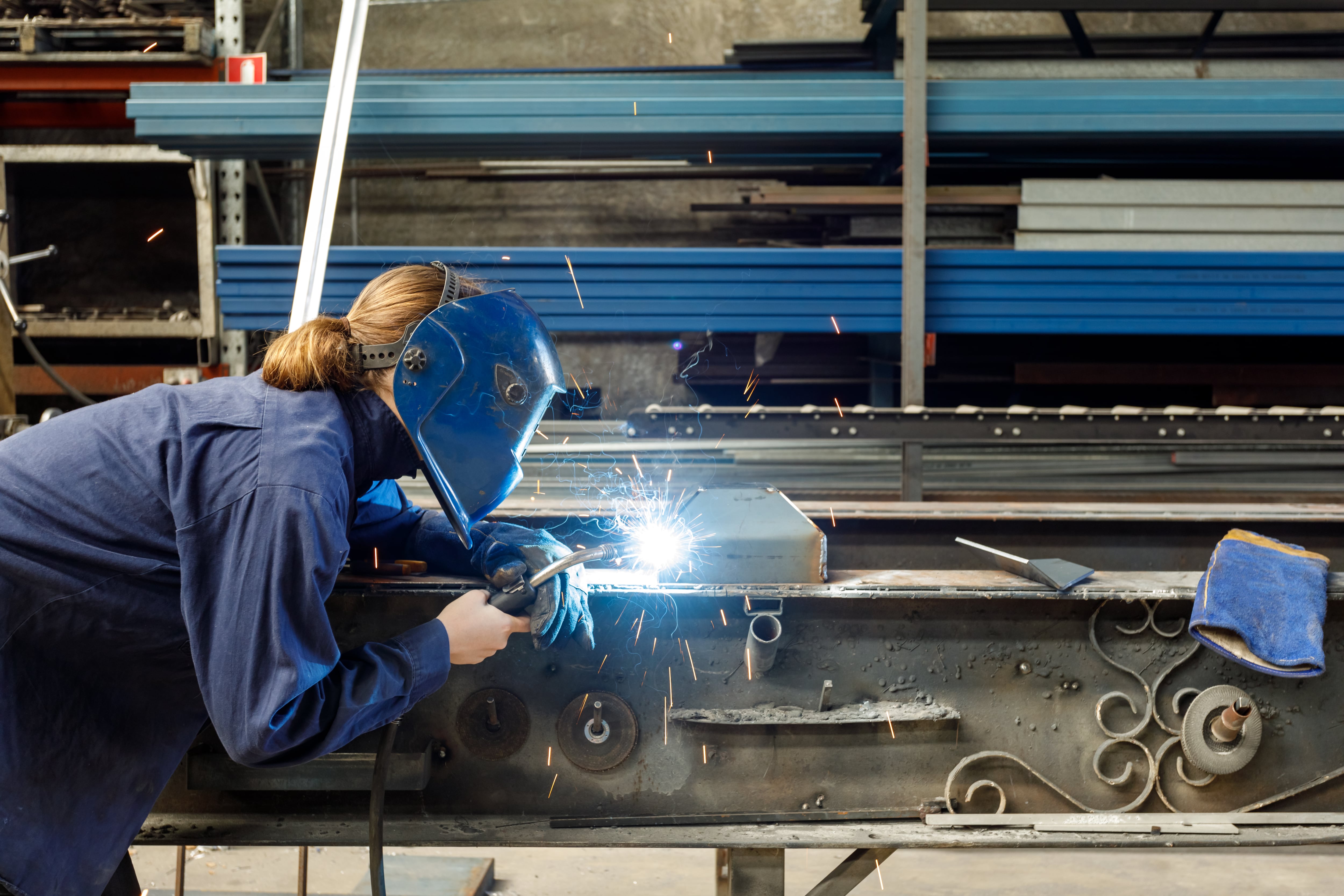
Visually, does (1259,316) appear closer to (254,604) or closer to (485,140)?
(485,140)

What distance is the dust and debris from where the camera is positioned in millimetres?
1585

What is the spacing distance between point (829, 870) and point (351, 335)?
2312mm

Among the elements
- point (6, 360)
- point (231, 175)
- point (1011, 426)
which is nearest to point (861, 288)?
point (1011, 426)

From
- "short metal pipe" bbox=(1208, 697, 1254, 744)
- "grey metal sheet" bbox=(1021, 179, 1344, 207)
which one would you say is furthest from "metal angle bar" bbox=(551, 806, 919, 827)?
"grey metal sheet" bbox=(1021, 179, 1344, 207)

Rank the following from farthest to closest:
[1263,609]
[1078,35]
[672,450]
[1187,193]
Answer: [1078,35], [1187,193], [672,450], [1263,609]

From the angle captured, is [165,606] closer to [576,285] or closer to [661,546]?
[661,546]

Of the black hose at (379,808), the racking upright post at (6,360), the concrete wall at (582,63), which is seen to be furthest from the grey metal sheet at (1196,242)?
the racking upright post at (6,360)

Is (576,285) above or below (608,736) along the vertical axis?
above

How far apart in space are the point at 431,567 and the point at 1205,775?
4.76 ft

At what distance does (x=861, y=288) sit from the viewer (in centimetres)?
327

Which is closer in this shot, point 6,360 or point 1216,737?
point 1216,737

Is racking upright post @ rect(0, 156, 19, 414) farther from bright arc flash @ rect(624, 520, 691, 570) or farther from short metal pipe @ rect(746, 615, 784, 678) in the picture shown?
Result: short metal pipe @ rect(746, 615, 784, 678)

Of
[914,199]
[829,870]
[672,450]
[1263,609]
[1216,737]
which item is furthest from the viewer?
[914,199]

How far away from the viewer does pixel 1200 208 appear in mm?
3359
